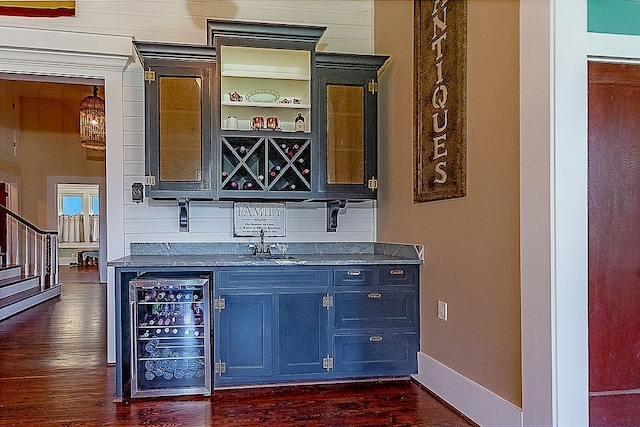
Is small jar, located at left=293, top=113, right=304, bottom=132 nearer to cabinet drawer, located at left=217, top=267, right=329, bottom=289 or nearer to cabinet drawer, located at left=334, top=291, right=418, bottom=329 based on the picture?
cabinet drawer, located at left=217, top=267, right=329, bottom=289

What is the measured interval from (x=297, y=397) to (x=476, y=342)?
1.23 metres

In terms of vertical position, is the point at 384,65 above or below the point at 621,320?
above

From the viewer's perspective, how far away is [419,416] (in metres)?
2.95

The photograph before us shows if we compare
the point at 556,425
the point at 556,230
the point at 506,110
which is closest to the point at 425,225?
the point at 506,110

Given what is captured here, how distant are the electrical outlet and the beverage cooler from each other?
4.98 feet

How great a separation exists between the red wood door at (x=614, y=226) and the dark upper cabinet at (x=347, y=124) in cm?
185

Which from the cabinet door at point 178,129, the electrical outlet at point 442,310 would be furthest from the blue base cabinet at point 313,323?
the cabinet door at point 178,129

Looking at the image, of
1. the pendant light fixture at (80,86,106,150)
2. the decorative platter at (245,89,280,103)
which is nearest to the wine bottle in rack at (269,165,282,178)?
the decorative platter at (245,89,280,103)

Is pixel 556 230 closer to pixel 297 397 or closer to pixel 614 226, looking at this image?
pixel 614 226

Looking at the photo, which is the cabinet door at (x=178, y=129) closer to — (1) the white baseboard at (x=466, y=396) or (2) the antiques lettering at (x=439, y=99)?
(2) the antiques lettering at (x=439, y=99)

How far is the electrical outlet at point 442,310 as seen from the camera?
318cm

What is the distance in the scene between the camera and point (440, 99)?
3.16 metres

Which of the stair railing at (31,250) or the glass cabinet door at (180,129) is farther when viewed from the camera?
the stair railing at (31,250)

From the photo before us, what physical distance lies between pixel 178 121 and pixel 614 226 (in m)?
2.84
